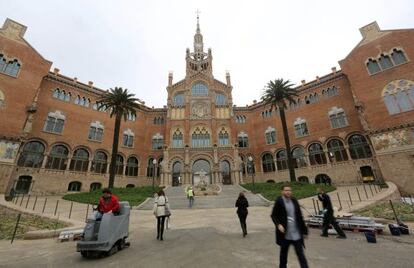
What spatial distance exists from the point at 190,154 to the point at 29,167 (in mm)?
22771

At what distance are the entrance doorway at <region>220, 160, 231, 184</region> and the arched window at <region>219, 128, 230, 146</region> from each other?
3.64 metres

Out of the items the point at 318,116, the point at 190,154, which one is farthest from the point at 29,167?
the point at 318,116

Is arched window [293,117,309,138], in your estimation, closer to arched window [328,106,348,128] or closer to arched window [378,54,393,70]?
arched window [328,106,348,128]

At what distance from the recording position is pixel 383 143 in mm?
23844

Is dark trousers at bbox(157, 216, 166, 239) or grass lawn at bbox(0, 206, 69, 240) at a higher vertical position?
dark trousers at bbox(157, 216, 166, 239)

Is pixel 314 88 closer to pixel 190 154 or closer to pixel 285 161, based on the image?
pixel 285 161

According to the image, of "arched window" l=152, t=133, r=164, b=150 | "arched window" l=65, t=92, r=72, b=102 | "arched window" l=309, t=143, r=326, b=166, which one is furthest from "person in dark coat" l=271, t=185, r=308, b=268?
"arched window" l=65, t=92, r=72, b=102

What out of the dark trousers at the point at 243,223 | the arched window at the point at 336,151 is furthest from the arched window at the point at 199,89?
the dark trousers at the point at 243,223

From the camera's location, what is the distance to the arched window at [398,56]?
82.8 feet

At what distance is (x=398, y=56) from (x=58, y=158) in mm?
48442

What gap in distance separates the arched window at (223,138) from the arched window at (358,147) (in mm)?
19349

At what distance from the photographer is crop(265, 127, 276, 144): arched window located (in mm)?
38500

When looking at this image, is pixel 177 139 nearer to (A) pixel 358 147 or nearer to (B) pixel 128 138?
(B) pixel 128 138

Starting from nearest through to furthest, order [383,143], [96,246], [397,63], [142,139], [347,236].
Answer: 1. [96,246]
2. [347,236]
3. [383,143]
4. [397,63]
5. [142,139]
